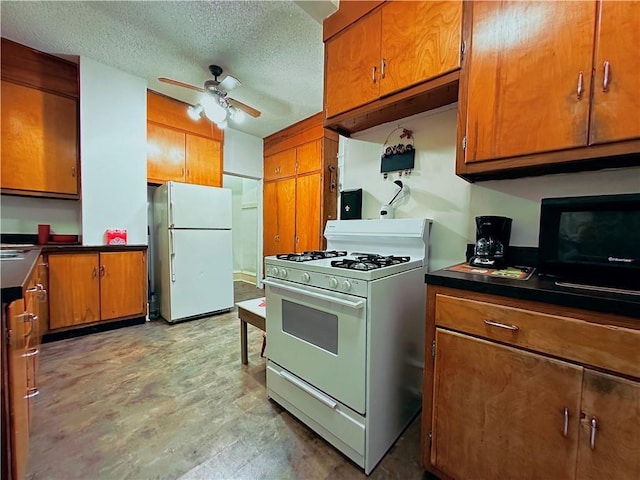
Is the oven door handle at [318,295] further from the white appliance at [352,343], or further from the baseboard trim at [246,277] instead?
the baseboard trim at [246,277]

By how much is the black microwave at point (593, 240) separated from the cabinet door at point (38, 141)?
4.01 meters

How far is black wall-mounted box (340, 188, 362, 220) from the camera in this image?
2.16 m

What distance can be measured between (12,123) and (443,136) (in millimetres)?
3816

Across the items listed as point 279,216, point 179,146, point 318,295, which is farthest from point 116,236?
point 318,295

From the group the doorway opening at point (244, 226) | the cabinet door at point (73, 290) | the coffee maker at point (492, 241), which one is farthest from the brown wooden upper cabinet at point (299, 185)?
the cabinet door at point (73, 290)

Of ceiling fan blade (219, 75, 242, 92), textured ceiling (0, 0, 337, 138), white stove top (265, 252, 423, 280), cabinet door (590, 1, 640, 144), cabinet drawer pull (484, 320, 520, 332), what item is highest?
textured ceiling (0, 0, 337, 138)

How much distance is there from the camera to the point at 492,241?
1.43 meters

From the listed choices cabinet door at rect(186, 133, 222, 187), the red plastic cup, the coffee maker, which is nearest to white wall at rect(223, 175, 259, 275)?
cabinet door at rect(186, 133, 222, 187)

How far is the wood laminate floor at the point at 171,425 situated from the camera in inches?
50.4

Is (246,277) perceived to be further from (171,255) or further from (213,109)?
(213,109)

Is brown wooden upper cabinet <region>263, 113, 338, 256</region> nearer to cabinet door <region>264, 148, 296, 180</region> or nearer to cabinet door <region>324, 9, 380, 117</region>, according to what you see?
cabinet door <region>264, 148, 296, 180</region>

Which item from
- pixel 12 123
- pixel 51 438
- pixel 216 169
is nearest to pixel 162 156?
pixel 216 169

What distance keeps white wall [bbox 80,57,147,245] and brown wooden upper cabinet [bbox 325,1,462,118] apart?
2.48 m

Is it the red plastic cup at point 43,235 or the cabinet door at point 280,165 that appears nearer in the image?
the red plastic cup at point 43,235
